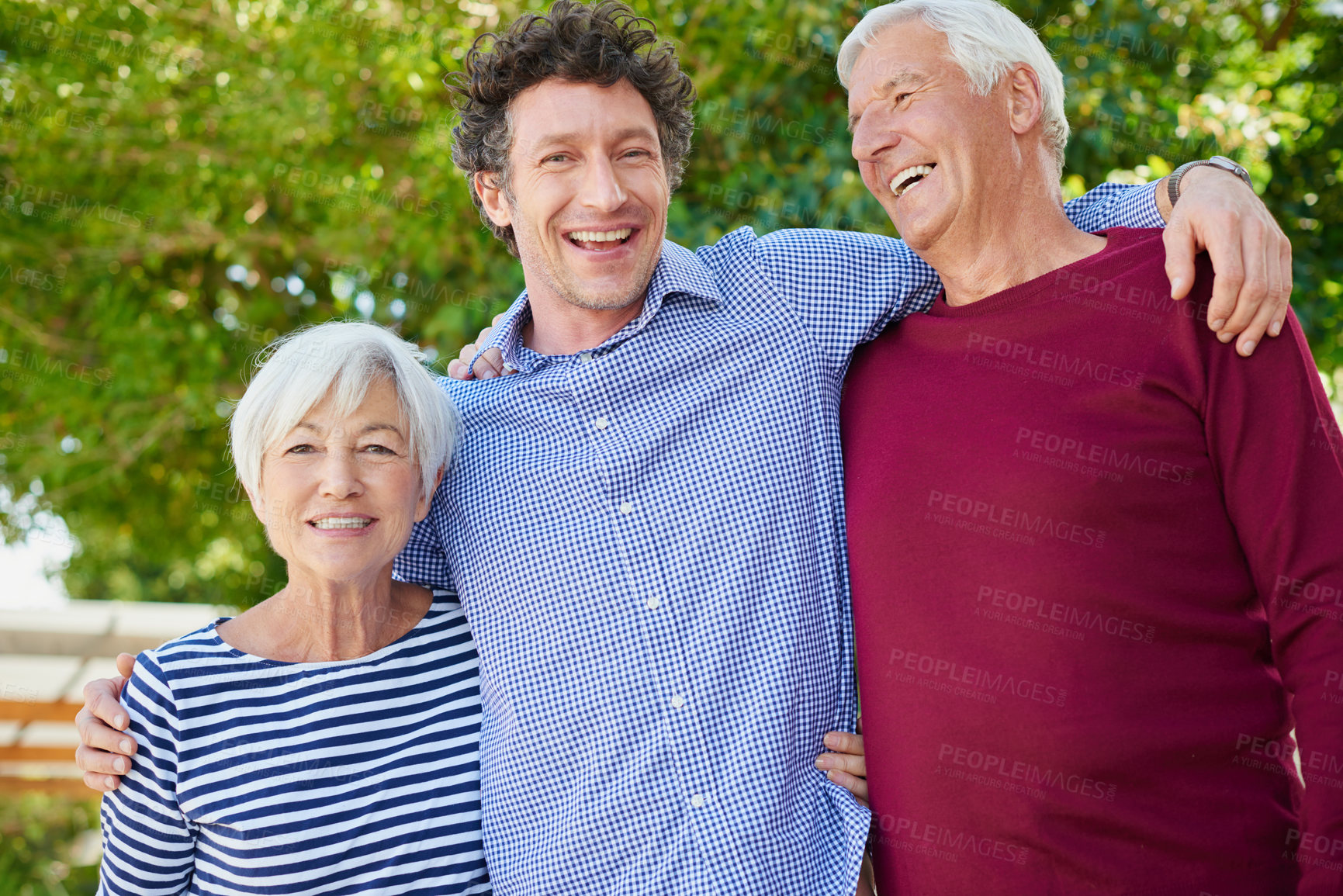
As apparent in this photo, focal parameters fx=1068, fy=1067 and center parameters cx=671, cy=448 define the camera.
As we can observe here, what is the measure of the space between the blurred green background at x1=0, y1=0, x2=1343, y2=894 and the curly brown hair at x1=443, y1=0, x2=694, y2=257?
2.60 feet

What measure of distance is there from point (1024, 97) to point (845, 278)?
0.46 metres

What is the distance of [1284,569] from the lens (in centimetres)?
152

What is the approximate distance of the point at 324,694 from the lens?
76.2 inches

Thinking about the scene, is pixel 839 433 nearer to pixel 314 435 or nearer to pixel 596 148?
pixel 596 148

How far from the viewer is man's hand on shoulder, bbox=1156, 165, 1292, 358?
1.55 meters

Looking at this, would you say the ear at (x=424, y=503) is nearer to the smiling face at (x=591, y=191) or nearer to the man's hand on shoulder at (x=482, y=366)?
the man's hand on shoulder at (x=482, y=366)

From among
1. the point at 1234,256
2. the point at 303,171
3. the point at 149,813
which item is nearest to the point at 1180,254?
the point at 1234,256

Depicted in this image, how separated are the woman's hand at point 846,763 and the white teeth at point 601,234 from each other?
42.3 inches

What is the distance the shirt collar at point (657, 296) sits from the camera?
213 centimetres

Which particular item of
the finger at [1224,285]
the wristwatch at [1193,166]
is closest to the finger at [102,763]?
the finger at [1224,285]

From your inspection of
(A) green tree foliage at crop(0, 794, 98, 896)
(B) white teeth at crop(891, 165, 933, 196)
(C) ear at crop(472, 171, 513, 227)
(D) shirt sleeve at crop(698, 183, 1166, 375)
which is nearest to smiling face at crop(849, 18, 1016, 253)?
(B) white teeth at crop(891, 165, 933, 196)

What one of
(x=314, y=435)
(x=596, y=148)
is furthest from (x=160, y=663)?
(x=596, y=148)

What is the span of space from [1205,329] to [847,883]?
1077 mm

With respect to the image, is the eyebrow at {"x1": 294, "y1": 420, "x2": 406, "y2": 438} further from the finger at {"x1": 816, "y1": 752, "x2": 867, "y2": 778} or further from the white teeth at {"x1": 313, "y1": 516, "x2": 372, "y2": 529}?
the finger at {"x1": 816, "y1": 752, "x2": 867, "y2": 778}
